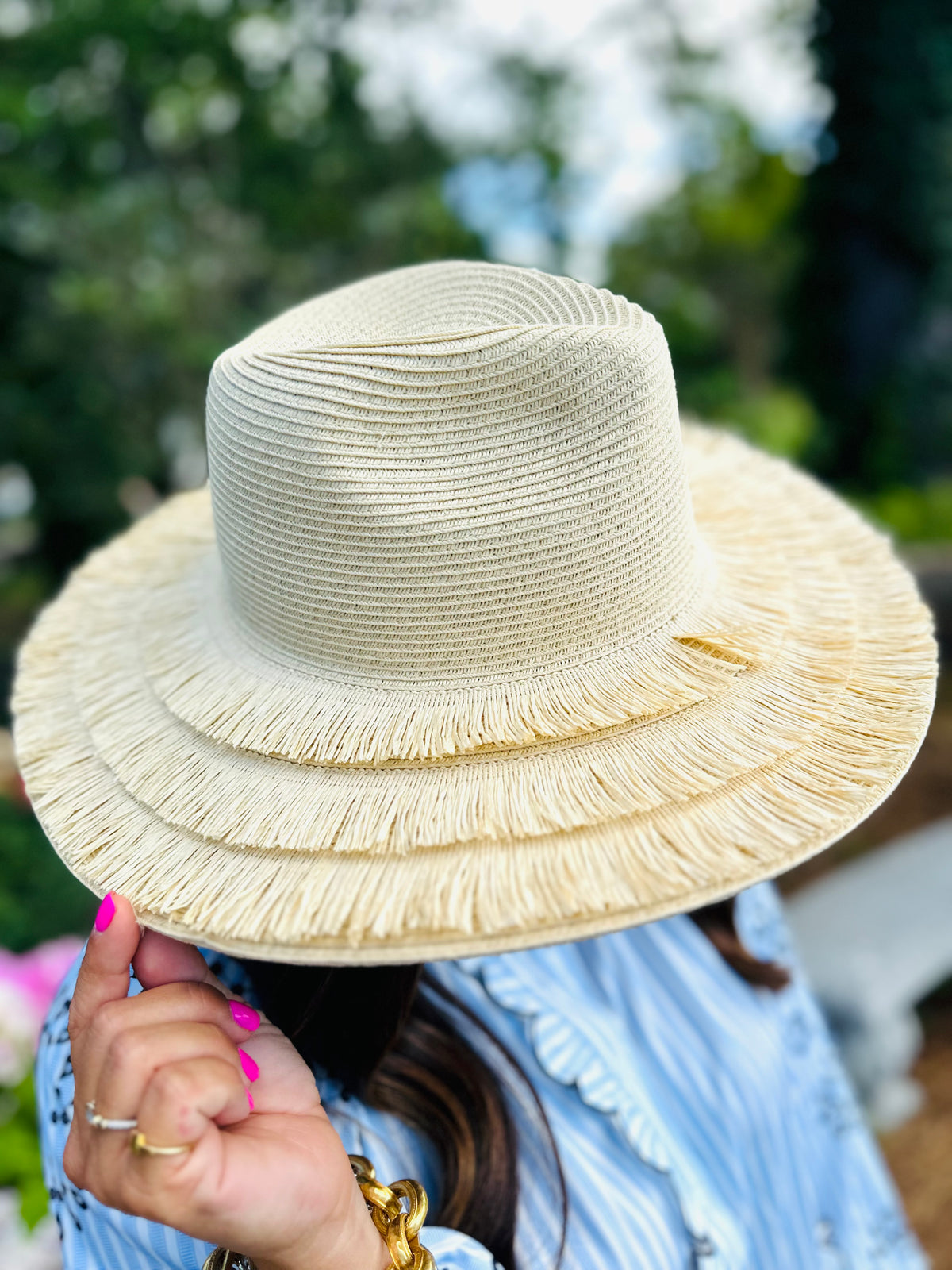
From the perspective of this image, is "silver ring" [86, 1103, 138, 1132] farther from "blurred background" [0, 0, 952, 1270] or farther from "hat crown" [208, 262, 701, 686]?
"blurred background" [0, 0, 952, 1270]

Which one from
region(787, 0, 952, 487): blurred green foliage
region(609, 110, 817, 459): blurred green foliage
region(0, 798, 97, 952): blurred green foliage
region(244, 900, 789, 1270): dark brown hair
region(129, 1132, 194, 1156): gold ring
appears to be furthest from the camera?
region(609, 110, 817, 459): blurred green foliage

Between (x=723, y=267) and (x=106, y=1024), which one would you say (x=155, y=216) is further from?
(x=106, y=1024)

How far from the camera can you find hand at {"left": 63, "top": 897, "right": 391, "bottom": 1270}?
0.67 meters

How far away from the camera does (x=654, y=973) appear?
1279mm

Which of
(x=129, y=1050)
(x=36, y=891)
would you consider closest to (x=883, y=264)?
(x=36, y=891)

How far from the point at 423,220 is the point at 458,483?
6.38m

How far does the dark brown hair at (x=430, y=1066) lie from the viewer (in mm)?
932

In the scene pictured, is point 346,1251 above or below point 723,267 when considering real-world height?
below

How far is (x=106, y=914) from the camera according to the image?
2.53ft

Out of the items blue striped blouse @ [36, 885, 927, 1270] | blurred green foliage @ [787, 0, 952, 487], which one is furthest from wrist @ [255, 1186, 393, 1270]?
blurred green foliage @ [787, 0, 952, 487]

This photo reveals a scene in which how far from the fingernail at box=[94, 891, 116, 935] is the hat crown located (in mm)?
281

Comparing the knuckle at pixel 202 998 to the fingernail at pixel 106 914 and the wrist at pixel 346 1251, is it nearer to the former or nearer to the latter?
the fingernail at pixel 106 914

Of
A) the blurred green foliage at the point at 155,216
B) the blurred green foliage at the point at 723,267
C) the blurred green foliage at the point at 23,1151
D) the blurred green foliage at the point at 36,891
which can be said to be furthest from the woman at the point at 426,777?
the blurred green foliage at the point at 723,267

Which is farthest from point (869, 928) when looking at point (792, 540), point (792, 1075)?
point (792, 540)
